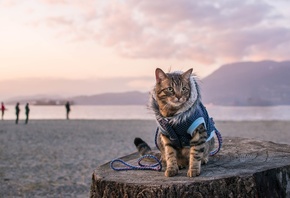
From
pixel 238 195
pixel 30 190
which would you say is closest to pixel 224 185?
pixel 238 195

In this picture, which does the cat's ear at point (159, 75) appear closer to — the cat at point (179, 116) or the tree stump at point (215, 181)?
the cat at point (179, 116)

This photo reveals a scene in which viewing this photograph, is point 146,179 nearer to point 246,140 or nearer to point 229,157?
point 229,157

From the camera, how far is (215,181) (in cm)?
403

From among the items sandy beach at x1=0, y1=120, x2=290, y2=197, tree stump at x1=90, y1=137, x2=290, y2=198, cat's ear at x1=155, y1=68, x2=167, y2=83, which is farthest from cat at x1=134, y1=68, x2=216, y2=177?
sandy beach at x1=0, y1=120, x2=290, y2=197

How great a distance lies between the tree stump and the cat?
0.21 m

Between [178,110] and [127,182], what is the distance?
A: 942 millimetres

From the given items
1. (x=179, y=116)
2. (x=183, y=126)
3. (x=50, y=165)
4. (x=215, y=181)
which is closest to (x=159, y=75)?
(x=179, y=116)

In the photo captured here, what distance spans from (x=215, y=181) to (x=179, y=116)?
769 mm

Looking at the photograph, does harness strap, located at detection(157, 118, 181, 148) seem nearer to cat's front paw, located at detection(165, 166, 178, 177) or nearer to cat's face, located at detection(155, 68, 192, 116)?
cat's face, located at detection(155, 68, 192, 116)

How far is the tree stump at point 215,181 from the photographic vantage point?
4000 millimetres

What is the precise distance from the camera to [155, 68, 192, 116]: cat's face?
4176 mm

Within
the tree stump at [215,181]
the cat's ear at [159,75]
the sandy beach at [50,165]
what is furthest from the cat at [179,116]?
the sandy beach at [50,165]

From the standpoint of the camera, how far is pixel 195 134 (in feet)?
14.3

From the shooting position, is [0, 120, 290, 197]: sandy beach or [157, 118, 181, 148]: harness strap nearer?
[157, 118, 181, 148]: harness strap
